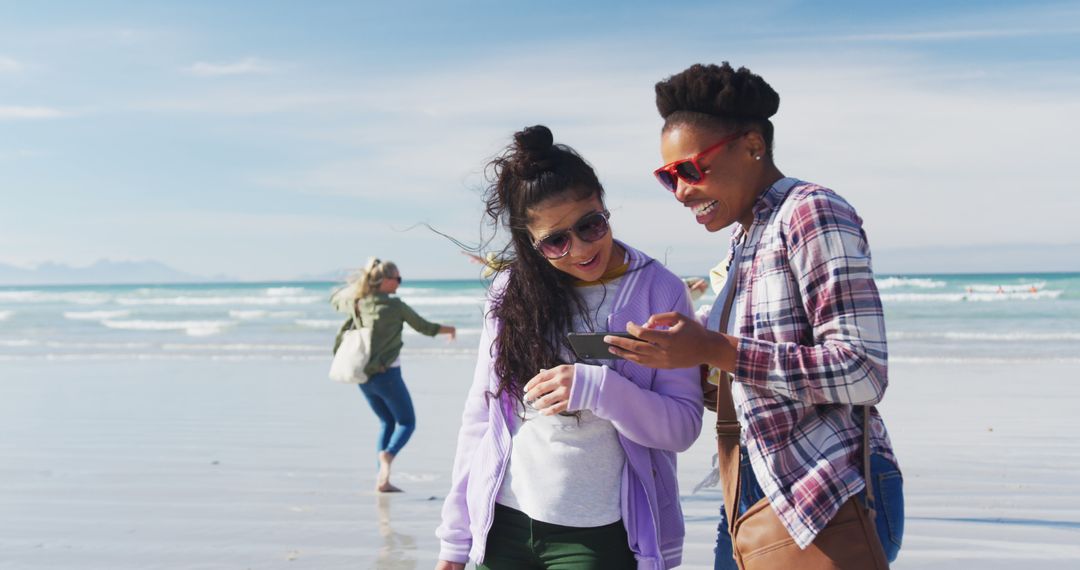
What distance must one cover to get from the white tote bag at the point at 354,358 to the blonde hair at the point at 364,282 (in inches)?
13.2

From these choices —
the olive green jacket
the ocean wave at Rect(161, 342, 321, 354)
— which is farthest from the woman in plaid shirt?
the ocean wave at Rect(161, 342, 321, 354)

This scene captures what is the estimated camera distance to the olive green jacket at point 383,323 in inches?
303

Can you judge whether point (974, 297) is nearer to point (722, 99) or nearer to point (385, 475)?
point (385, 475)

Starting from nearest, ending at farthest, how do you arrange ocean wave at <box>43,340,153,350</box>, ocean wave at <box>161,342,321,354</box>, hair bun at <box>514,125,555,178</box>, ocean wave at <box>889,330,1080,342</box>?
hair bun at <box>514,125,555,178</box>
ocean wave at <box>889,330,1080,342</box>
ocean wave at <box>161,342,321,354</box>
ocean wave at <box>43,340,153,350</box>

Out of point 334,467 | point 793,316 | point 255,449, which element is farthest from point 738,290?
point 255,449

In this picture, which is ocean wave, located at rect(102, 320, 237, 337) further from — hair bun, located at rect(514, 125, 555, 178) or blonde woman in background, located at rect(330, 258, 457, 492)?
hair bun, located at rect(514, 125, 555, 178)

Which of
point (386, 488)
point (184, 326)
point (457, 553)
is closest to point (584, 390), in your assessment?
point (457, 553)

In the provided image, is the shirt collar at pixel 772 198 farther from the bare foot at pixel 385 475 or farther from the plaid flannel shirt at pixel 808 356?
the bare foot at pixel 385 475

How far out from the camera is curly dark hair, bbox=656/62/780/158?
2162mm

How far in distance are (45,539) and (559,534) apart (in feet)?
15.5

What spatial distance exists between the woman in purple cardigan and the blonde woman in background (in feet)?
16.0

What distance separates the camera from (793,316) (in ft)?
6.57

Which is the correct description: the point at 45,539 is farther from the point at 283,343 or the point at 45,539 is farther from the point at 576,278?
the point at 283,343

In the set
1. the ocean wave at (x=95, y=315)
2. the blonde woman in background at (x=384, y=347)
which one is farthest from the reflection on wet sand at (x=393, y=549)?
the ocean wave at (x=95, y=315)
